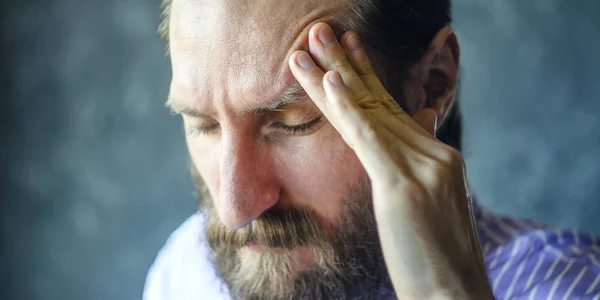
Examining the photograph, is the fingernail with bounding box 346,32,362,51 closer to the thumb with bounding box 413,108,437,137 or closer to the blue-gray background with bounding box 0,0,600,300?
the thumb with bounding box 413,108,437,137

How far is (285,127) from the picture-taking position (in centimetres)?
85

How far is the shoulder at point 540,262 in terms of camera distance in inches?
37.2

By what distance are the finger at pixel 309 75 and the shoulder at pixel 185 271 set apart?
0.52 meters

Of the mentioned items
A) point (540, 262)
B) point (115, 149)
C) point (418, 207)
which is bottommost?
point (540, 262)

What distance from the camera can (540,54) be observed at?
1.73 metres

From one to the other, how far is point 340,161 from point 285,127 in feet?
0.30

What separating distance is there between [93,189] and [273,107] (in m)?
1.35

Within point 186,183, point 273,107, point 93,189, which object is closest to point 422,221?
point 273,107

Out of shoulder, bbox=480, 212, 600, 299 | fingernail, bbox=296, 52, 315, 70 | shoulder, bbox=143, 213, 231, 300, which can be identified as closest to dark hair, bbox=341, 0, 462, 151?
fingernail, bbox=296, 52, 315, 70

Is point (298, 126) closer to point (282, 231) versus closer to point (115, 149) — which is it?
point (282, 231)

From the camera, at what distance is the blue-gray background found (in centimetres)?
177

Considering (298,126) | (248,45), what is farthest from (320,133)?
(248,45)

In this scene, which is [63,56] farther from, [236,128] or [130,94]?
[236,128]

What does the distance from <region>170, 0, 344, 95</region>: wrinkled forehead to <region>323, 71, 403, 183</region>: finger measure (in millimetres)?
98
